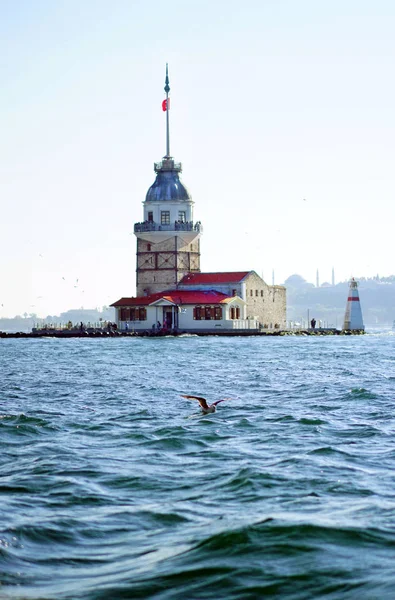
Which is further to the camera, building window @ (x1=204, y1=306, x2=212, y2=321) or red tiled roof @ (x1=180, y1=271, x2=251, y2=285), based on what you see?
red tiled roof @ (x1=180, y1=271, x2=251, y2=285)

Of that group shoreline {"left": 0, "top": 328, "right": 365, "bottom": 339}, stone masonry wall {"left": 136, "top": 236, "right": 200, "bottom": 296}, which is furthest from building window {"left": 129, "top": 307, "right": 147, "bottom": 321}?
stone masonry wall {"left": 136, "top": 236, "right": 200, "bottom": 296}

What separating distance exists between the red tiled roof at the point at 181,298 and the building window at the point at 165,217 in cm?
726

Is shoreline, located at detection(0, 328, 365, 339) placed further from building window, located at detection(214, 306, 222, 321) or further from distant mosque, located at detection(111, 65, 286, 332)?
building window, located at detection(214, 306, 222, 321)

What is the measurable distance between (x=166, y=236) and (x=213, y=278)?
6.27m

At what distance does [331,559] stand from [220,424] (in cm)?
1233

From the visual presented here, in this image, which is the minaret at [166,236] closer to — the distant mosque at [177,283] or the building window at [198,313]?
the distant mosque at [177,283]

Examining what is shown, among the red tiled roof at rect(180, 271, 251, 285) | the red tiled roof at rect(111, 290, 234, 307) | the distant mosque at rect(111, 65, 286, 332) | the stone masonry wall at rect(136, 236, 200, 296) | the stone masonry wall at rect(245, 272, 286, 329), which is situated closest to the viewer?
the red tiled roof at rect(111, 290, 234, 307)

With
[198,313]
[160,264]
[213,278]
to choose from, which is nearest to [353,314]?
[213,278]

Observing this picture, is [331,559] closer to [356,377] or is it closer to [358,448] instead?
[358,448]

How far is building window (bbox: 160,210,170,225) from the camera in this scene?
350ft

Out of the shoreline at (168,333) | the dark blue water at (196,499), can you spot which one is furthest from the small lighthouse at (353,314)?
the dark blue water at (196,499)

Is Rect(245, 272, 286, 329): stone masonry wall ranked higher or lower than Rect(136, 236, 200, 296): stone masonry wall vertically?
lower

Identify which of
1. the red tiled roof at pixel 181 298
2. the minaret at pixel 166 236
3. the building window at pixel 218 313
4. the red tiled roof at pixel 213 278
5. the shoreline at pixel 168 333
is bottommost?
the shoreline at pixel 168 333

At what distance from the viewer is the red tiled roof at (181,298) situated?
100 metres
